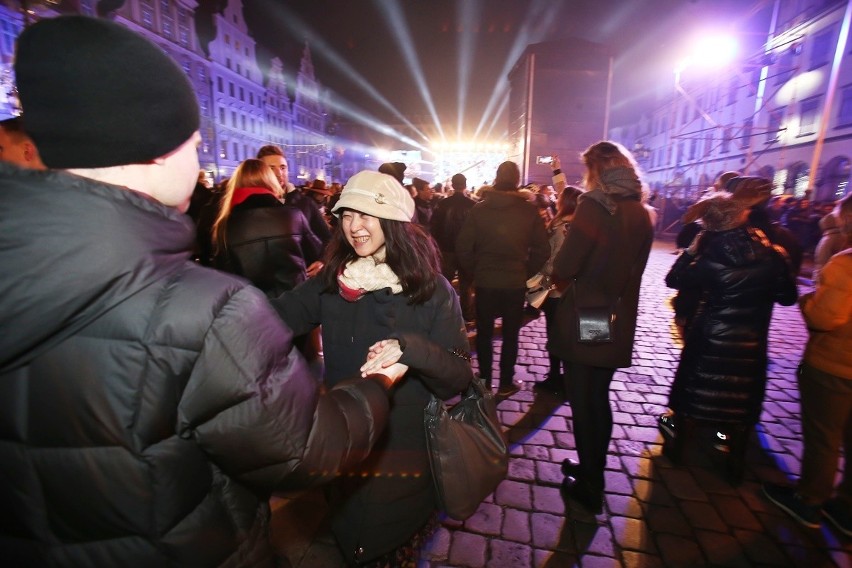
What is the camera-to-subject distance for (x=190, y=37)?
4172 cm

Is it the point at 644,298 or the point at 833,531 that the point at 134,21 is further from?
the point at 833,531

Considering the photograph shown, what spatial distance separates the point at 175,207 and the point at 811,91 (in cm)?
3234

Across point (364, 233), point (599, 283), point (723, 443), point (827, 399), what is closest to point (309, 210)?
point (364, 233)

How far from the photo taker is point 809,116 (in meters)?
22.9

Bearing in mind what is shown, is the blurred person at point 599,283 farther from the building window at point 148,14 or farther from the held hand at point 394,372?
the building window at point 148,14

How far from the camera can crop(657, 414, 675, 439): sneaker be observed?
3734mm

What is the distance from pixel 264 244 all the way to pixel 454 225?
3.79 m

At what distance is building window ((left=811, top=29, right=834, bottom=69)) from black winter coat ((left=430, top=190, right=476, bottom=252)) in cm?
2678

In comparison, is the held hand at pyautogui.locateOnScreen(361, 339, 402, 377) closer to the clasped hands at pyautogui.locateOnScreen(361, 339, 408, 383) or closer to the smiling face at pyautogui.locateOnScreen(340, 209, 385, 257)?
the clasped hands at pyautogui.locateOnScreen(361, 339, 408, 383)

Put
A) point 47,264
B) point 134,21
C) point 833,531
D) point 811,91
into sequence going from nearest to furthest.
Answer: point 47,264
point 833,531
point 811,91
point 134,21

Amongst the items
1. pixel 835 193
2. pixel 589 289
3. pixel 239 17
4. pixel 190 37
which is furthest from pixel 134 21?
pixel 835 193

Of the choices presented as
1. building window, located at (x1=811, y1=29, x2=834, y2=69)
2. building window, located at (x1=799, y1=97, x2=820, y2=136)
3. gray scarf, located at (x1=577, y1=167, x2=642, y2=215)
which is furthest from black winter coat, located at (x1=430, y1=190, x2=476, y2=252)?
building window, located at (x1=811, y1=29, x2=834, y2=69)

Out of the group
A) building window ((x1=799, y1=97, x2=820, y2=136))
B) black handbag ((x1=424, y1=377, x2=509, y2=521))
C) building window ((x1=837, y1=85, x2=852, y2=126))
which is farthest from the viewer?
building window ((x1=799, y1=97, x2=820, y2=136))

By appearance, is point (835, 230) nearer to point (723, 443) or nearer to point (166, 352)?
point (723, 443)
